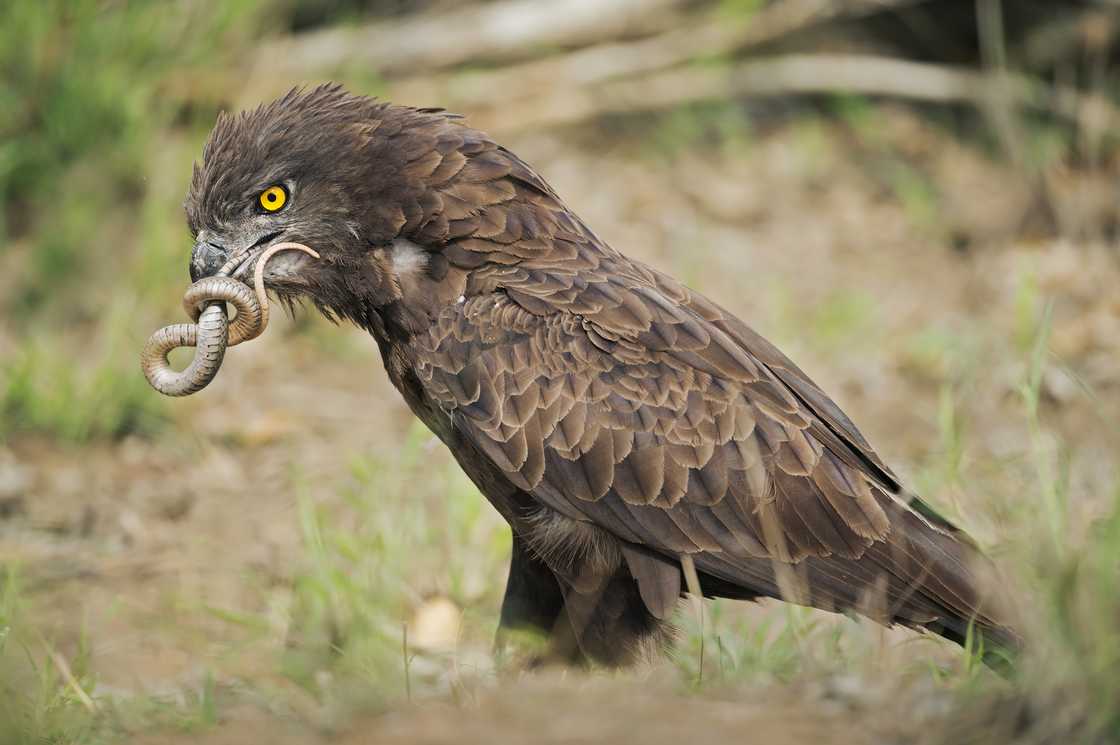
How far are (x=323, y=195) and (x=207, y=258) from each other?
42cm

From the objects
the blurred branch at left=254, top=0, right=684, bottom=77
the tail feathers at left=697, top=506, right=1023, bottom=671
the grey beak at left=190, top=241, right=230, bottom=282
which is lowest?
the tail feathers at left=697, top=506, right=1023, bottom=671

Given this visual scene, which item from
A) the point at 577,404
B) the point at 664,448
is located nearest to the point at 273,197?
the point at 577,404

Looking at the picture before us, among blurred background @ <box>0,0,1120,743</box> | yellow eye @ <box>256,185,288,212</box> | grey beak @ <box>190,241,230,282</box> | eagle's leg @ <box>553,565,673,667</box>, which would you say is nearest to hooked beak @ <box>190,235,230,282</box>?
grey beak @ <box>190,241,230,282</box>

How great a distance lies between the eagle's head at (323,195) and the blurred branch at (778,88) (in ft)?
13.9

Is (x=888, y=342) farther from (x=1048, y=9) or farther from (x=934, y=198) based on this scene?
(x=1048, y=9)

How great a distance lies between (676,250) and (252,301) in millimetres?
4346

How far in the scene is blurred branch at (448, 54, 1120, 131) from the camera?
8352 mm

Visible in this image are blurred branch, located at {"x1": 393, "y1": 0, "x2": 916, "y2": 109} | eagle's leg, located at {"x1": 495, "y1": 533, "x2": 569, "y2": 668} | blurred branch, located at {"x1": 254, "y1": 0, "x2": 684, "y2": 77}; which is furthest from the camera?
blurred branch, located at {"x1": 393, "y1": 0, "x2": 916, "y2": 109}

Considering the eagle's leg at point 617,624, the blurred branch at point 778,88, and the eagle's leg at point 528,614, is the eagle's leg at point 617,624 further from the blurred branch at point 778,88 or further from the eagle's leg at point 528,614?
the blurred branch at point 778,88

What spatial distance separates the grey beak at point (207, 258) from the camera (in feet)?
13.7

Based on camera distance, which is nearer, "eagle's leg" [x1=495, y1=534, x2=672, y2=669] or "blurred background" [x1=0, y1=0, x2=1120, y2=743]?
"blurred background" [x1=0, y1=0, x2=1120, y2=743]

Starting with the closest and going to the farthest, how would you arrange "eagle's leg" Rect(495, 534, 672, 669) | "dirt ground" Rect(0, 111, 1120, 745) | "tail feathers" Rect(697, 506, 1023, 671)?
"dirt ground" Rect(0, 111, 1120, 745) → "tail feathers" Rect(697, 506, 1023, 671) → "eagle's leg" Rect(495, 534, 672, 669)

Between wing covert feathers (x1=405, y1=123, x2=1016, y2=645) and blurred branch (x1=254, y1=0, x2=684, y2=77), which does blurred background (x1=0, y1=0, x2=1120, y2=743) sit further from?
wing covert feathers (x1=405, y1=123, x2=1016, y2=645)

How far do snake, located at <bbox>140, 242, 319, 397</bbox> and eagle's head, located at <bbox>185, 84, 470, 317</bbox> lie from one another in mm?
65
